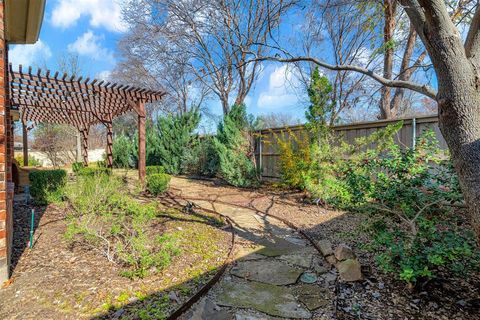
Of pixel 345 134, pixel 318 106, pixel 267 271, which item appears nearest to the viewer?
pixel 267 271

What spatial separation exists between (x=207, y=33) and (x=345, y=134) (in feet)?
25.5

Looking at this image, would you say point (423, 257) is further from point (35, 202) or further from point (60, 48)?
point (60, 48)

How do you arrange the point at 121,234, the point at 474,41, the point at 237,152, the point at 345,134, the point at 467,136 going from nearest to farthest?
1. the point at 467,136
2. the point at 474,41
3. the point at 121,234
4. the point at 345,134
5. the point at 237,152

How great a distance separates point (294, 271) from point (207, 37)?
1066 centimetres

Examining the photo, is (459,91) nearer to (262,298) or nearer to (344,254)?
(344,254)

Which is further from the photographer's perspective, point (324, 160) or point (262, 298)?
point (324, 160)

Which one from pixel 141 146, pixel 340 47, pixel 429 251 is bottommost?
pixel 429 251

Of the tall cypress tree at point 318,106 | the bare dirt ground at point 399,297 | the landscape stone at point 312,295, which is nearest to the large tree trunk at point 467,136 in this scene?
the bare dirt ground at point 399,297

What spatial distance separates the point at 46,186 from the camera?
17.5 feet

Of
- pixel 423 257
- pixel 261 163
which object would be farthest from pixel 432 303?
pixel 261 163

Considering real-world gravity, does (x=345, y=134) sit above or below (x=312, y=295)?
above

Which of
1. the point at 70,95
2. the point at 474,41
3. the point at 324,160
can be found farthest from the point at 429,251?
the point at 70,95

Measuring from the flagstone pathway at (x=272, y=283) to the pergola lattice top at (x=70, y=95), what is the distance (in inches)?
188

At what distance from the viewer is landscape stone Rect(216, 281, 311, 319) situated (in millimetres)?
1963
